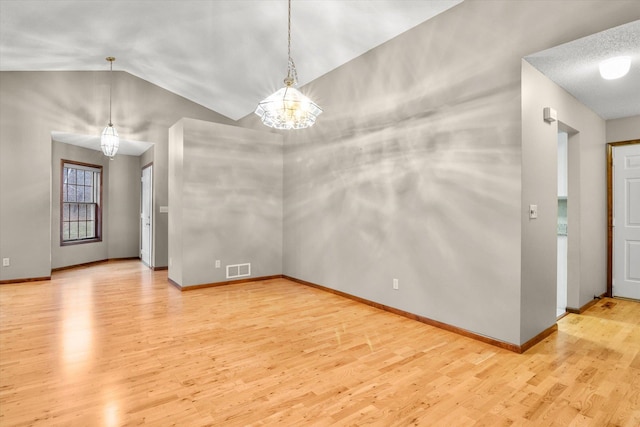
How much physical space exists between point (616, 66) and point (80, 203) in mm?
8946

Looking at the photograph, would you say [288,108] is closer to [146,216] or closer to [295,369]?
[295,369]

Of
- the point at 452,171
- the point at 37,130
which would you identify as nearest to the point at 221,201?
the point at 37,130

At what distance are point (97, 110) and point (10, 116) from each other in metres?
1.22

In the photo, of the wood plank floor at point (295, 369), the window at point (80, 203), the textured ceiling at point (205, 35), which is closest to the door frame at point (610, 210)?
the wood plank floor at point (295, 369)

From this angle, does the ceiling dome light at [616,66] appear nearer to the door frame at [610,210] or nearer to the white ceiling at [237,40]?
the white ceiling at [237,40]

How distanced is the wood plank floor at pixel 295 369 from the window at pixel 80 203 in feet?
10.4

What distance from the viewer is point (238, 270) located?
550 cm

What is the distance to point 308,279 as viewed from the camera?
5.32 metres

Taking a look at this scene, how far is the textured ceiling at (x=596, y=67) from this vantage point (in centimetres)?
249

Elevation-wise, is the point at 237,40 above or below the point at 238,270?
above

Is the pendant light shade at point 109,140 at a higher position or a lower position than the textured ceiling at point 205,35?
lower

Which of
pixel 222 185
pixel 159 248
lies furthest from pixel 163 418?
pixel 159 248

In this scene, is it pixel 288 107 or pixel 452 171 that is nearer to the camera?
pixel 288 107

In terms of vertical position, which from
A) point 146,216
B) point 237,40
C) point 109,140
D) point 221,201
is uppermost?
point 237,40
